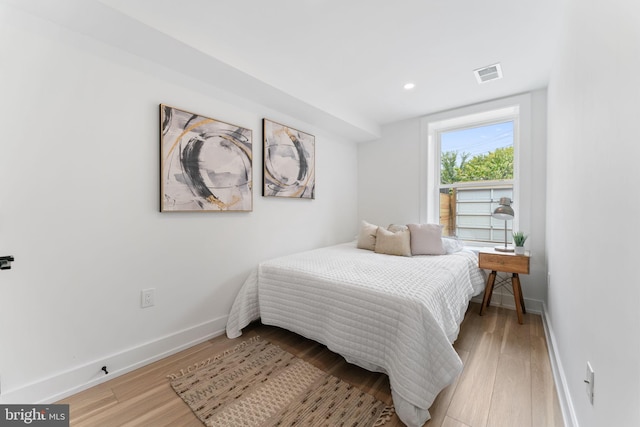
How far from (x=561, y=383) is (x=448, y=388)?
0.62 m

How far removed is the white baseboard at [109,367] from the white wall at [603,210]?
7.78 feet

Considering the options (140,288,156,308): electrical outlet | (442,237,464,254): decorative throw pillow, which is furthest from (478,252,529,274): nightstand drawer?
(140,288,156,308): electrical outlet

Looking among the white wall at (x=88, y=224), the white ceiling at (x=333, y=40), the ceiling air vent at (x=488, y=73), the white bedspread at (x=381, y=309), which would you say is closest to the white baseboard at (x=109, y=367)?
the white wall at (x=88, y=224)

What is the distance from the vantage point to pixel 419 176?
11.5ft

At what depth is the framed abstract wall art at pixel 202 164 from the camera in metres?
1.98

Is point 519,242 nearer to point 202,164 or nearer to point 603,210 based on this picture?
point 603,210

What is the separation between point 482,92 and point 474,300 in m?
2.33

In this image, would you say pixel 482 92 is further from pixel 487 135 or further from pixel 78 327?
pixel 78 327

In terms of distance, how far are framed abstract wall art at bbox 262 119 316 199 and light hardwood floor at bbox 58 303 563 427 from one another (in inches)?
58.3

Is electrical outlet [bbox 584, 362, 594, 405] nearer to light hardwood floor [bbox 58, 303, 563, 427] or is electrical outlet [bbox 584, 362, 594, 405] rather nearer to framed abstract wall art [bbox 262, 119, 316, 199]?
light hardwood floor [bbox 58, 303, 563, 427]

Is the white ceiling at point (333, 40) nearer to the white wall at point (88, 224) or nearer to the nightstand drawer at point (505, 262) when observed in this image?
the white wall at point (88, 224)

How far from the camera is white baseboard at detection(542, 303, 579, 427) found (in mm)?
1261

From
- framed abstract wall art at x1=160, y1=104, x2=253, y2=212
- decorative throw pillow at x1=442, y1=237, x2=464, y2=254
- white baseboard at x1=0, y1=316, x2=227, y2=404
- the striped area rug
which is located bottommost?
the striped area rug
